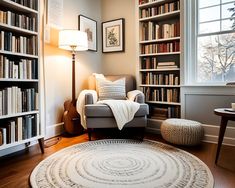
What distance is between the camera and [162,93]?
3.07 m

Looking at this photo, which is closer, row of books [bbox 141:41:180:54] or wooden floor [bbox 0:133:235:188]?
wooden floor [bbox 0:133:235:188]

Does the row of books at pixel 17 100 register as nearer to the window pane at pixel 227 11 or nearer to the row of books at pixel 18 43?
the row of books at pixel 18 43

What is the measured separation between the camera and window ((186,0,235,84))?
263 centimetres

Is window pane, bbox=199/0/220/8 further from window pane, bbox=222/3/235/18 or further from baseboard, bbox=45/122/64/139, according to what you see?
baseboard, bbox=45/122/64/139

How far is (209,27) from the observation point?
2.77 meters

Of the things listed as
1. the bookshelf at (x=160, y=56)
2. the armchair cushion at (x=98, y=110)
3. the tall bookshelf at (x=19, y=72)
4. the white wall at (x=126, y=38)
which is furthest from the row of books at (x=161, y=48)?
the tall bookshelf at (x=19, y=72)

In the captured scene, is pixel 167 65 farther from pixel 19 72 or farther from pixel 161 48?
pixel 19 72

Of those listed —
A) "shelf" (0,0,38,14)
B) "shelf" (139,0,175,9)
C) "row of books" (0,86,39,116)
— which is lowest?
"row of books" (0,86,39,116)

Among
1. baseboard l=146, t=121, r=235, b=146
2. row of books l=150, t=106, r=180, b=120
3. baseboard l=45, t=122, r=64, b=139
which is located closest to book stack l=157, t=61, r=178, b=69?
row of books l=150, t=106, r=180, b=120

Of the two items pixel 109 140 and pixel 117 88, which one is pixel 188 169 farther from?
pixel 117 88

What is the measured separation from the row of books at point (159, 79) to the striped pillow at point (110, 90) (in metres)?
0.44

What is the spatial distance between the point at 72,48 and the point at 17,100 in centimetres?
119

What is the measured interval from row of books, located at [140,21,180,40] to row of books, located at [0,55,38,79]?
5.88ft

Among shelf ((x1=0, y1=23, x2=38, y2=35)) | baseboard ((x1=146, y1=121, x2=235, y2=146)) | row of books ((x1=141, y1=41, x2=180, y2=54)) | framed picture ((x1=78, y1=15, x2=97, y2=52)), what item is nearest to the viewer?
shelf ((x1=0, y1=23, x2=38, y2=35))
